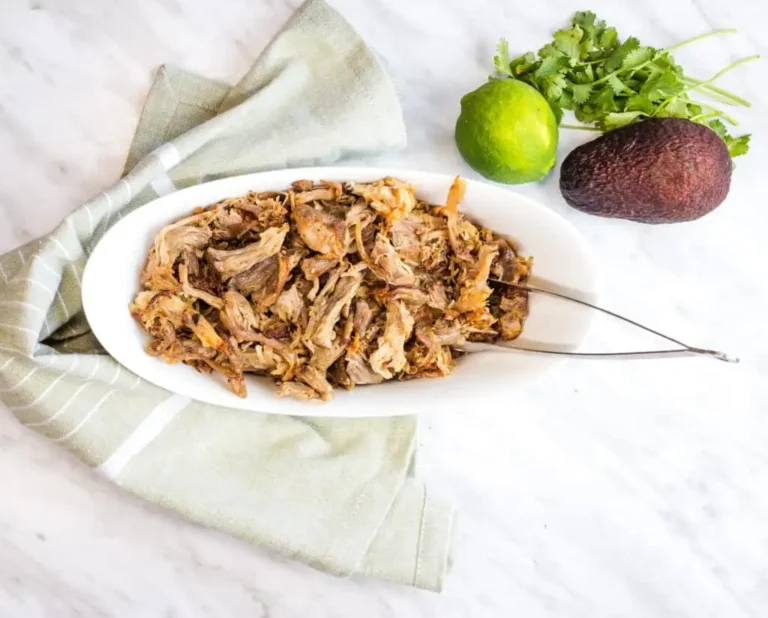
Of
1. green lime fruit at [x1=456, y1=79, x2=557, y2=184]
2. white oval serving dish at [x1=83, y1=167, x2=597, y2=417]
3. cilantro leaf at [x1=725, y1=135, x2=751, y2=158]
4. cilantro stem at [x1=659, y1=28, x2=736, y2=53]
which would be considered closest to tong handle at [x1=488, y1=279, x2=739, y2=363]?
white oval serving dish at [x1=83, y1=167, x2=597, y2=417]

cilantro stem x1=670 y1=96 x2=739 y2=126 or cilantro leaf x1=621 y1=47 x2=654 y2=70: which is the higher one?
cilantro leaf x1=621 y1=47 x2=654 y2=70

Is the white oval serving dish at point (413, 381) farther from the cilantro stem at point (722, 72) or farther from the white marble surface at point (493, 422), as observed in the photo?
the cilantro stem at point (722, 72)

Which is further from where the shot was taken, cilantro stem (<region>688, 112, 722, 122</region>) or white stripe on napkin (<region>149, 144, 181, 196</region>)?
cilantro stem (<region>688, 112, 722, 122</region>)

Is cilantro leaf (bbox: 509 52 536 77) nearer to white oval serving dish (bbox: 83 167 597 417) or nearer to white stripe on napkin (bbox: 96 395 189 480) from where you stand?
white oval serving dish (bbox: 83 167 597 417)

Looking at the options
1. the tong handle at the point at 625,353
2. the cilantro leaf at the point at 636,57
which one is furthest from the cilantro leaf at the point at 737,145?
the tong handle at the point at 625,353

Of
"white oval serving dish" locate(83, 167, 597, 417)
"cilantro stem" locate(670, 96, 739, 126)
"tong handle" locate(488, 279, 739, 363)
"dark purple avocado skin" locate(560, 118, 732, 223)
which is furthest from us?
"cilantro stem" locate(670, 96, 739, 126)

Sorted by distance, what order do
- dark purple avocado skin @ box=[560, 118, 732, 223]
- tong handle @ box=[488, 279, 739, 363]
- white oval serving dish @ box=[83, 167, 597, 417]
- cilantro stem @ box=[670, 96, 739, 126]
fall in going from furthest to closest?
cilantro stem @ box=[670, 96, 739, 126], dark purple avocado skin @ box=[560, 118, 732, 223], white oval serving dish @ box=[83, 167, 597, 417], tong handle @ box=[488, 279, 739, 363]
